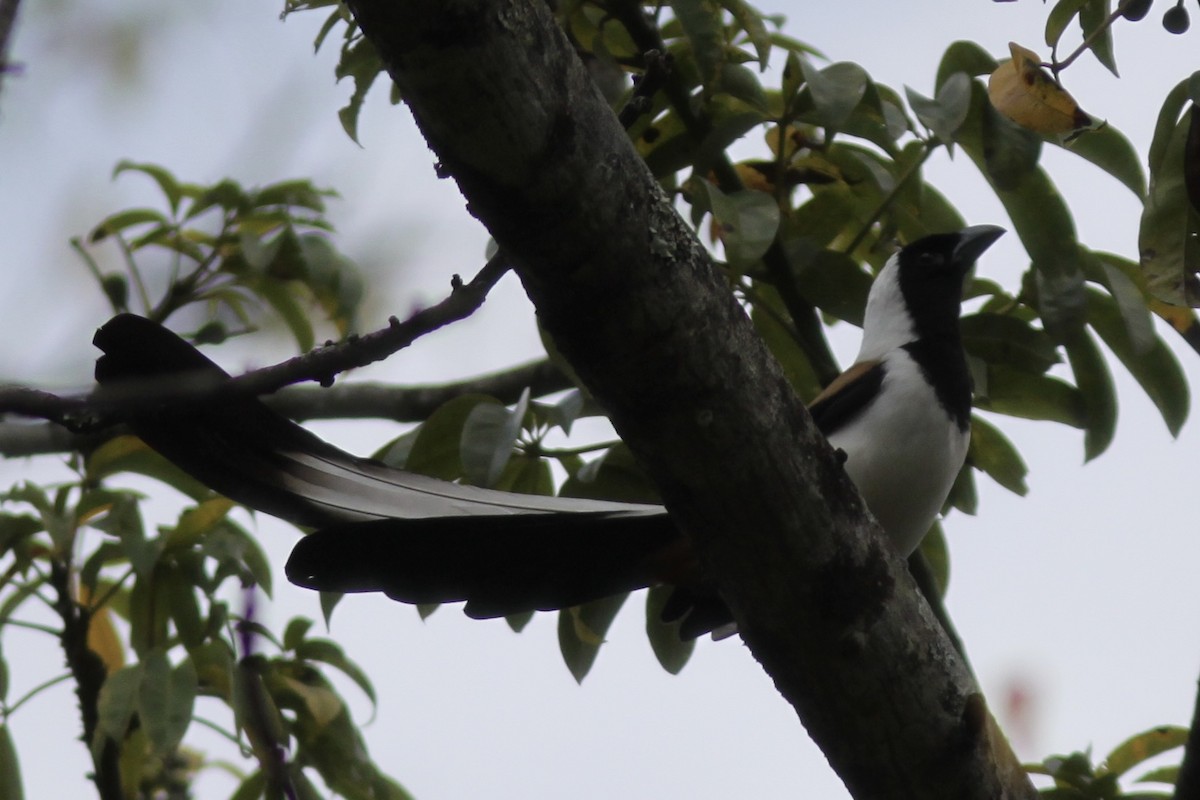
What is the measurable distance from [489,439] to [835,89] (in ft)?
2.56

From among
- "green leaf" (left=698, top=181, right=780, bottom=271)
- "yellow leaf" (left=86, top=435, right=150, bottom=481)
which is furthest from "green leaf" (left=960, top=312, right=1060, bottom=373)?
"yellow leaf" (left=86, top=435, right=150, bottom=481)

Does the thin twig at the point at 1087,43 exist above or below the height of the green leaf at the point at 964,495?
above

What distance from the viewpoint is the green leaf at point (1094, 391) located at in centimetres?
243

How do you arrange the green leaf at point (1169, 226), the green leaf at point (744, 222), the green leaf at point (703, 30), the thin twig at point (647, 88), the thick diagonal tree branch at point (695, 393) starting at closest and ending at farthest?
1. the thick diagonal tree branch at point (695, 393)
2. the thin twig at point (647, 88)
3. the green leaf at point (1169, 226)
4. the green leaf at point (744, 222)
5. the green leaf at point (703, 30)

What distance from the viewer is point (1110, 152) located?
90.2 inches

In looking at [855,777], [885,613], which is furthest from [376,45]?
[855,777]

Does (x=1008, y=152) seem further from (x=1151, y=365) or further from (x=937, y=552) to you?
(x=937, y=552)

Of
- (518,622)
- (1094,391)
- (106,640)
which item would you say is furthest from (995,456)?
(106,640)

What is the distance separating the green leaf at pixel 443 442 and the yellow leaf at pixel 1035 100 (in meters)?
0.96

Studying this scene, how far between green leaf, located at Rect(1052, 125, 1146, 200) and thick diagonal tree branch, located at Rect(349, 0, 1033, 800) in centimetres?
90

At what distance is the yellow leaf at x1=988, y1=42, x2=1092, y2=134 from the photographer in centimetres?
189

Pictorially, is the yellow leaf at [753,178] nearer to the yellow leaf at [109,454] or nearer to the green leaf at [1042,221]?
the green leaf at [1042,221]

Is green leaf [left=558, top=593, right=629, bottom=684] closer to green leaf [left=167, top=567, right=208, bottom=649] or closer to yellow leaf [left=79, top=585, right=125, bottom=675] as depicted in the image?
green leaf [left=167, top=567, right=208, bottom=649]

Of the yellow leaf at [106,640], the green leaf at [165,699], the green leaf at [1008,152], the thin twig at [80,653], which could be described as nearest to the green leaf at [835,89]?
the green leaf at [1008,152]
